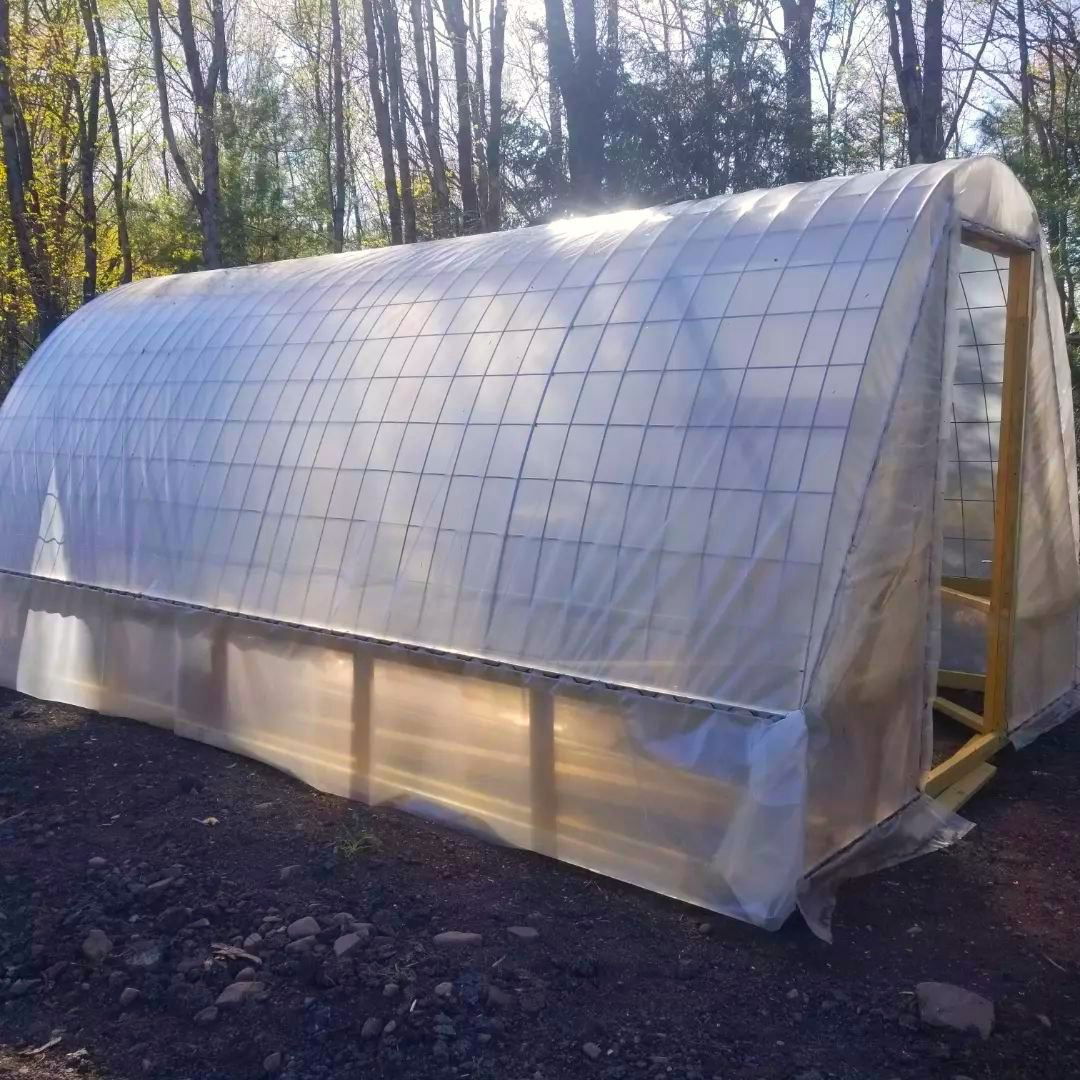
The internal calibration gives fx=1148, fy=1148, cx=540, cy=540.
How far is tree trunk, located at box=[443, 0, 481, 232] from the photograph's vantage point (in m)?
19.8

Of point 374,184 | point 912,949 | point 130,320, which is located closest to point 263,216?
point 374,184

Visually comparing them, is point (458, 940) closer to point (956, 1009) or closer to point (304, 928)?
point (304, 928)

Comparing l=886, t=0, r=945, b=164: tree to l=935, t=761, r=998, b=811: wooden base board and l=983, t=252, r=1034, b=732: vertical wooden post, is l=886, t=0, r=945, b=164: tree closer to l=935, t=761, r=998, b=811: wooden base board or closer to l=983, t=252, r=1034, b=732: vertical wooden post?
l=983, t=252, r=1034, b=732: vertical wooden post

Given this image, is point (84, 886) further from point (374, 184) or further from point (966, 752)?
point (374, 184)

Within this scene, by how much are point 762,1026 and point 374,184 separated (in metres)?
29.6

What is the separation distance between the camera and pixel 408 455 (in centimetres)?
600

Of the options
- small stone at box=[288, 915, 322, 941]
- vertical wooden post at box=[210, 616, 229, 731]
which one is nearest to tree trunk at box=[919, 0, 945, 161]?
vertical wooden post at box=[210, 616, 229, 731]

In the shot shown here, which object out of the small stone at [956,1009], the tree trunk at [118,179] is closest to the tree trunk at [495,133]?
the tree trunk at [118,179]

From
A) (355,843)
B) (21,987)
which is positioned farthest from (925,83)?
(21,987)

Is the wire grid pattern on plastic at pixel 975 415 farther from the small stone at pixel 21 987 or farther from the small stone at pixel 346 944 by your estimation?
the small stone at pixel 21 987

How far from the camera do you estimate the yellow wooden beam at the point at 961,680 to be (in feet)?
23.2

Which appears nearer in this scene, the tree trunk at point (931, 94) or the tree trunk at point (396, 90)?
the tree trunk at point (931, 94)

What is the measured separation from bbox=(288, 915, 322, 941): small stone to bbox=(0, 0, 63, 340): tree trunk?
11.6 m

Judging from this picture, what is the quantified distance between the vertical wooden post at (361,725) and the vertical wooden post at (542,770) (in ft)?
3.53
